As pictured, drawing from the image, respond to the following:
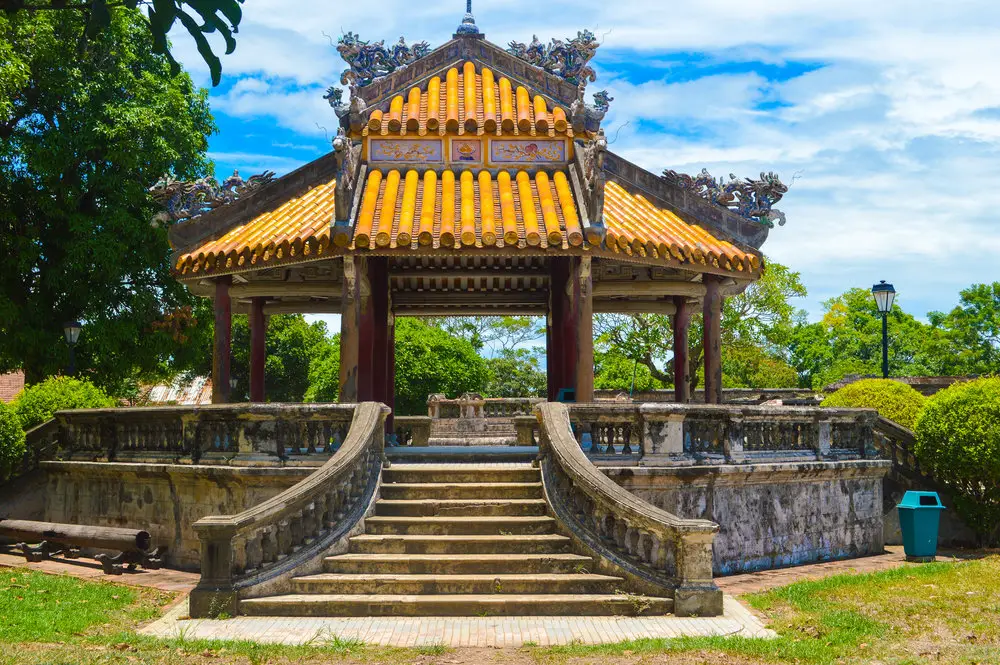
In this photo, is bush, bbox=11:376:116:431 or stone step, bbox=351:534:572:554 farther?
bush, bbox=11:376:116:431

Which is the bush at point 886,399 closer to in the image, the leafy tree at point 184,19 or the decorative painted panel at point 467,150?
the decorative painted panel at point 467,150

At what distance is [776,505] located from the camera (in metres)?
13.8

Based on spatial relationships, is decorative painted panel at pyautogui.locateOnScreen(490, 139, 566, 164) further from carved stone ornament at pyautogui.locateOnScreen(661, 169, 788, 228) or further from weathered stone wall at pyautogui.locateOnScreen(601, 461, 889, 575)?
weathered stone wall at pyautogui.locateOnScreen(601, 461, 889, 575)

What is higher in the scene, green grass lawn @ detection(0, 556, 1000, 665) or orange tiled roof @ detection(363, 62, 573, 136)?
orange tiled roof @ detection(363, 62, 573, 136)

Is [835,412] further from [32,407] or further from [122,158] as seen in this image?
[122,158]

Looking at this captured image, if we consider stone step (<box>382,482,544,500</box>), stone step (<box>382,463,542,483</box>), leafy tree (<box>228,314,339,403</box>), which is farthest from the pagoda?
leafy tree (<box>228,314,339,403</box>)

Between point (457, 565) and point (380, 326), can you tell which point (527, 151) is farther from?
point (457, 565)

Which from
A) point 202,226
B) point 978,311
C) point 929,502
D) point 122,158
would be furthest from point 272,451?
point 978,311

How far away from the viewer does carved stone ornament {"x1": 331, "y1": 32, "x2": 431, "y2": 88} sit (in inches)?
691

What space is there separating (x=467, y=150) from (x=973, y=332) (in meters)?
52.4

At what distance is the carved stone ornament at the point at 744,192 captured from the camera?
56.1 ft

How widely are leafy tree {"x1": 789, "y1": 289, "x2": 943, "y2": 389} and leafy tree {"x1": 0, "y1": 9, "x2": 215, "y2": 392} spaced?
40038 millimetres

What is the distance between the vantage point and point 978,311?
60.6 m

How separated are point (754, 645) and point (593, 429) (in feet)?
15.3
